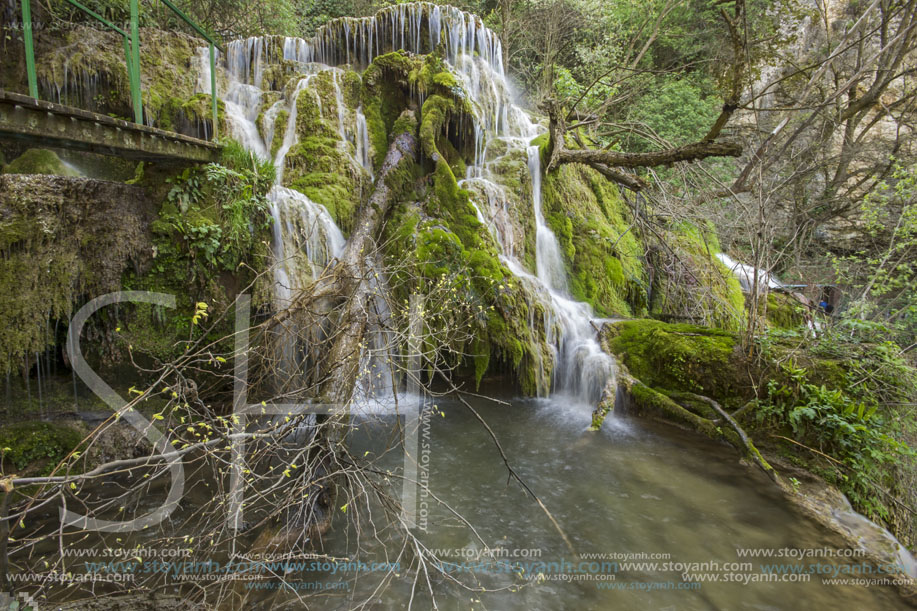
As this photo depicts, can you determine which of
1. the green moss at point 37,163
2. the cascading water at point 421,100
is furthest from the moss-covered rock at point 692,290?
the green moss at point 37,163

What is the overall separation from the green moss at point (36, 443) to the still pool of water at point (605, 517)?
3427mm

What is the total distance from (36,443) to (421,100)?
8.66 metres

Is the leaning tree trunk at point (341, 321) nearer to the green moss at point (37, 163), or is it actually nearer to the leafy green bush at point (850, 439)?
the green moss at point (37, 163)

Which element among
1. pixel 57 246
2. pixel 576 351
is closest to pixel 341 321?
pixel 57 246

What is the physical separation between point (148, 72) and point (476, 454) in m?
10.3

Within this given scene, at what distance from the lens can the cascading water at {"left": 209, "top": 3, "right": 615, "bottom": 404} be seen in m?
6.99

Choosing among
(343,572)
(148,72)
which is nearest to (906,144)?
(343,572)

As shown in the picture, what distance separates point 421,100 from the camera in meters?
9.31

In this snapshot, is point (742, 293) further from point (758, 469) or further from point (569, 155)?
point (569, 155)

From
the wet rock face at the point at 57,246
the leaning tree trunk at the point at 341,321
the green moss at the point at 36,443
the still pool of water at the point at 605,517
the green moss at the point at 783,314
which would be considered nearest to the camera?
the leaning tree trunk at the point at 341,321

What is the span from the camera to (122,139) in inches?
193

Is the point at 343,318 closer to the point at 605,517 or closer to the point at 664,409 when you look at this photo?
the point at 605,517

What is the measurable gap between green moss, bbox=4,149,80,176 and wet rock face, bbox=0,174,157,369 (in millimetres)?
1650

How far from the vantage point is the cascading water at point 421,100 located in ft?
22.9
